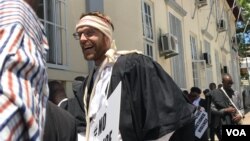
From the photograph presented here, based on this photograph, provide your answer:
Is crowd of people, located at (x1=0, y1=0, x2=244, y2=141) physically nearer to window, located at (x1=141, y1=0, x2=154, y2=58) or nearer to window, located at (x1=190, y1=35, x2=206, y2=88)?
window, located at (x1=141, y1=0, x2=154, y2=58)

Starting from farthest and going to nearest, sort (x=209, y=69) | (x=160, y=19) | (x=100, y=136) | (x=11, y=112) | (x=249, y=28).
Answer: (x=249, y=28) < (x=209, y=69) < (x=160, y=19) < (x=100, y=136) < (x=11, y=112)

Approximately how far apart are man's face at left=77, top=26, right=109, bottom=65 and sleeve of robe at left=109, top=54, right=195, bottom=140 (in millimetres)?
217

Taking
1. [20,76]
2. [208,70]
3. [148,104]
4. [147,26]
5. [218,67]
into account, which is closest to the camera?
[20,76]

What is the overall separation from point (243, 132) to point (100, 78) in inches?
147

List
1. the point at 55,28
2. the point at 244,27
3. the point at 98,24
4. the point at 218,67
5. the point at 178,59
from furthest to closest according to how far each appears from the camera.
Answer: the point at 244,27, the point at 218,67, the point at 178,59, the point at 55,28, the point at 98,24

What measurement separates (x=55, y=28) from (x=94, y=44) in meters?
2.43

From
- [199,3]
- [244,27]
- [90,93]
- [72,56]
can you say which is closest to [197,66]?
[199,3]

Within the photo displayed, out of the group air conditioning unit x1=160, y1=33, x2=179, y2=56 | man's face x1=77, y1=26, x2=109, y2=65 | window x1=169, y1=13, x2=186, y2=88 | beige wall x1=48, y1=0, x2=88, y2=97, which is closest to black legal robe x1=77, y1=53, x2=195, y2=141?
man's face x1=77, y1=26, x2=109, y2=65

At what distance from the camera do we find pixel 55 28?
5.05 m

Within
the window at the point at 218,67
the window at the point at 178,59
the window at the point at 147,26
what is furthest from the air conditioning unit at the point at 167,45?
the window at the point at 218,67

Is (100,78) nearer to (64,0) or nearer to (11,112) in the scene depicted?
(11,112)

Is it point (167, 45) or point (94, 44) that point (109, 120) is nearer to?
point (94, 44)

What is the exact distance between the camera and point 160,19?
988 cm

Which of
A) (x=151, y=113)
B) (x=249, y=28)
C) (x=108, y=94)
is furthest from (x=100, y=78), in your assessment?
(x=249, y=28)
